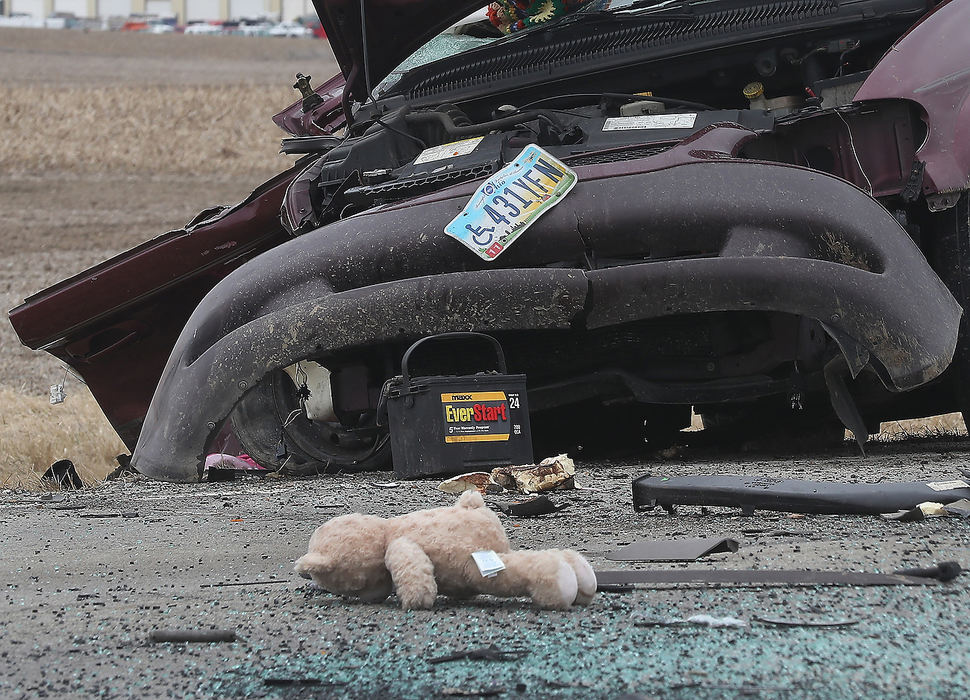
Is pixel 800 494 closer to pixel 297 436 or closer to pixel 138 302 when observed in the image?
pixel 297 436

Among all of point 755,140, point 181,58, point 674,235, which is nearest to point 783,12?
point 755,140

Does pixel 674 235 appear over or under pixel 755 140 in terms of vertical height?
under

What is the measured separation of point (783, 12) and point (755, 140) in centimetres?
72

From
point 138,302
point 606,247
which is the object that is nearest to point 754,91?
point 606,247

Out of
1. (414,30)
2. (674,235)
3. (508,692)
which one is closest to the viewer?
(508,692)

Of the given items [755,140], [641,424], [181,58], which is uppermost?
[181,58]

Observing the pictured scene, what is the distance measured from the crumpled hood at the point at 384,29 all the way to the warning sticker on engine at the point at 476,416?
215 cm

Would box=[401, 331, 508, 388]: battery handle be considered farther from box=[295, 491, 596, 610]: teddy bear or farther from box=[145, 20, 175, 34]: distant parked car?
box=[145, 20, 175, 34]: distant parked car

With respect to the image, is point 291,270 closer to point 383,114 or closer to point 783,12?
point 383,114

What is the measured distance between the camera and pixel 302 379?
14.6ft

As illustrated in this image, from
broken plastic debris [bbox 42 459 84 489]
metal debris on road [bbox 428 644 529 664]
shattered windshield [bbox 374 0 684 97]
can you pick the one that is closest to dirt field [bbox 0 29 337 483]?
broken plastic debris [bbox 42 459 84 489]

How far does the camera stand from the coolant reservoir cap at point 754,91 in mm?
4871

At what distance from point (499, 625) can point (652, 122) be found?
112 inches

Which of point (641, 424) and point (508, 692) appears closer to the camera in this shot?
point (508, 692)
